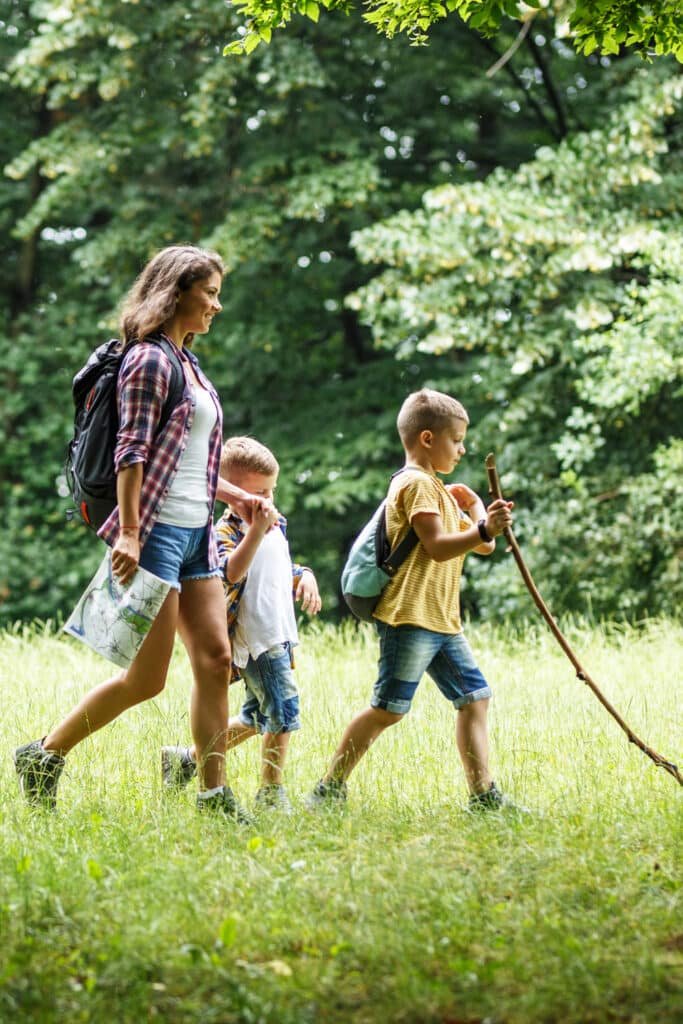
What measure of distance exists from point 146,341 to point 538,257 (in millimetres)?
6684

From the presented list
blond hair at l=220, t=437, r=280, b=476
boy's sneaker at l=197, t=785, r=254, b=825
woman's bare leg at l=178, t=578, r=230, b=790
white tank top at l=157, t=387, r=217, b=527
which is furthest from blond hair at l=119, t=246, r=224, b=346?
boy's sneaker at l=197, t=785, r=254, b=825

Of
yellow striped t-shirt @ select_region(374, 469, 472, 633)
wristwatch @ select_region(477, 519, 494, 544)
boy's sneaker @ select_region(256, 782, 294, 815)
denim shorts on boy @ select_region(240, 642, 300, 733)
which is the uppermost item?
wristwatch @ select_region(477, 519, 494, 544)

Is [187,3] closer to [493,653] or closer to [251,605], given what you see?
[493,653]

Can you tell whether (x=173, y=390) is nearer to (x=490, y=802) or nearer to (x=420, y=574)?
(x=420, y=574)

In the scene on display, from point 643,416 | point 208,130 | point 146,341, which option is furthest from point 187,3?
point 146,341

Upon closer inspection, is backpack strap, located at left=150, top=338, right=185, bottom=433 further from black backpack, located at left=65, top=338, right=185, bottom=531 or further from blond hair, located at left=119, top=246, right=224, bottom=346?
blond hair, located at left=119, top=246, right=224, bottom=346

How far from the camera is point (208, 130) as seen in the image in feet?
40.3

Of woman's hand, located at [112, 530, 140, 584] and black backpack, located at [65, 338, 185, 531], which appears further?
black backpack, located at [65, 338, 185, 531]

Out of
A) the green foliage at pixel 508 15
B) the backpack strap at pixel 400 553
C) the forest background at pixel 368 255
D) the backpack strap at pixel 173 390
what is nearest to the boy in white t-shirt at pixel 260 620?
the backpack strap at pixel 400 553

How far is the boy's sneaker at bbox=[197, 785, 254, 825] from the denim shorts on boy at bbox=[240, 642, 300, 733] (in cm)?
36

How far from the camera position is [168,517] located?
12.8ft

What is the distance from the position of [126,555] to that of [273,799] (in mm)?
1068

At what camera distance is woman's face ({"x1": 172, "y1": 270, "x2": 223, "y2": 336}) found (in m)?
4.05

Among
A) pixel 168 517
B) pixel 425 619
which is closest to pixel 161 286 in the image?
pixel 168 517
